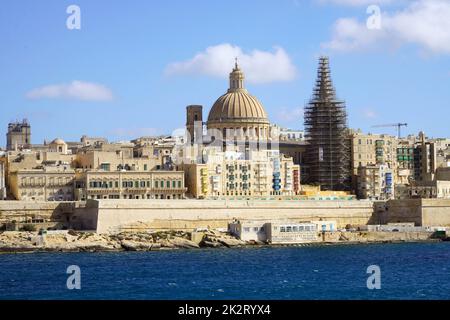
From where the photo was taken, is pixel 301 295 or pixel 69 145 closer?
pixel 301 295

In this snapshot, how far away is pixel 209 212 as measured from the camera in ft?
229

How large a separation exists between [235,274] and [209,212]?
925 inches

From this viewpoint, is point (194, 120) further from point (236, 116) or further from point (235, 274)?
point (235, 274)

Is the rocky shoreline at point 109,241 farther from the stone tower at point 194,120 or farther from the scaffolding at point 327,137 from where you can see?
the stone tower at point 194,120

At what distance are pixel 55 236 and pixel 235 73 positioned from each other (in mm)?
34200

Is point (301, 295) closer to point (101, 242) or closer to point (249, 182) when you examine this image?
point (101, 242)

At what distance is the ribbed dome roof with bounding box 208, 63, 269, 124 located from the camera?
89938mm

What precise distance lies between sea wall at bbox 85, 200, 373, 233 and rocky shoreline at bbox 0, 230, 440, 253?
144cm

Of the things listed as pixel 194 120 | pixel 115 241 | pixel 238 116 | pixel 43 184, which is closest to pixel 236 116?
pixel 238 116

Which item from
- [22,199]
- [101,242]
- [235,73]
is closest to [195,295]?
[101,242]

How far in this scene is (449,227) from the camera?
74750 millimetres

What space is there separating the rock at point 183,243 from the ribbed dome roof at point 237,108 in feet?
87.0

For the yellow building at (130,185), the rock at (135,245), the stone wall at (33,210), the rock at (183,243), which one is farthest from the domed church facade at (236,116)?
the rock at (135,245)

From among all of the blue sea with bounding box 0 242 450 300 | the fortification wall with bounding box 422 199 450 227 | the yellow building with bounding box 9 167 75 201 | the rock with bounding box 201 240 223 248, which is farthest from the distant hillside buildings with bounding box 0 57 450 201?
the blue sea with bounding box 0 242 450 300
